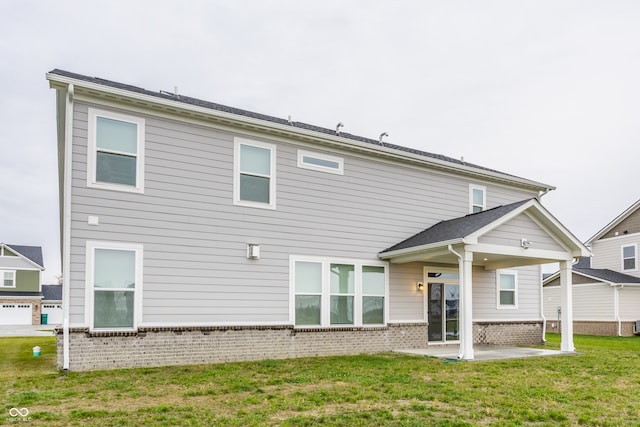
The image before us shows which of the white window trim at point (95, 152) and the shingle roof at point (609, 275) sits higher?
the white window trim at point (95, 152)

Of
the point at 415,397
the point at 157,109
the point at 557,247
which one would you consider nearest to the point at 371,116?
the point at 557,247

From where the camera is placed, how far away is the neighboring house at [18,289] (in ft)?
112

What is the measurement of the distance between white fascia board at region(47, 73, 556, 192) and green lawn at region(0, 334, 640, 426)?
4932 millimetres

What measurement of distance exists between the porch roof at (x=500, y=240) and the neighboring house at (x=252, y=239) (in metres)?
0.04

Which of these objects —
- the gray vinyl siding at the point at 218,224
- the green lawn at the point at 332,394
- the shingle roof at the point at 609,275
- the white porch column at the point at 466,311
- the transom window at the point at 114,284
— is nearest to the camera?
the green lawn at the point at 332,394

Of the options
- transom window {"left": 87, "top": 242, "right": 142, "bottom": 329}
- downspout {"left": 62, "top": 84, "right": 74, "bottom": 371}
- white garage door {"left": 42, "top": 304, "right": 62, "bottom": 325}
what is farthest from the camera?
white garage door {"left": 42, "top": 304, "right": 62, "bottom": 325}

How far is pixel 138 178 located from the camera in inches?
353

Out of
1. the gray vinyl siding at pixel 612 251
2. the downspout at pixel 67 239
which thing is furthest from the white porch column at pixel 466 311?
the gray vinyl siding at pixel 612 251

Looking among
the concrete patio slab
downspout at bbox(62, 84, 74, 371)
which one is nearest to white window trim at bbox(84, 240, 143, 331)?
downspout at bbox(62, 84, 74, 371)

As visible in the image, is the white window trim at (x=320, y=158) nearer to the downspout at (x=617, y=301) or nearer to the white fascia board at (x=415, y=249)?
the white fascia board at (x=415, y=249)

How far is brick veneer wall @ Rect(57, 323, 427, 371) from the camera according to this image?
8.23 m

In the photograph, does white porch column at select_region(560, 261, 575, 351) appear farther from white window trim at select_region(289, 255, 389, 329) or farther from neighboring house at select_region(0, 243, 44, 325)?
neighboring house at select_region(0, 243, 44, 325)

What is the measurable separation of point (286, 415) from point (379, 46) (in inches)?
578

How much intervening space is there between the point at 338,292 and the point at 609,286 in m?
15.7
